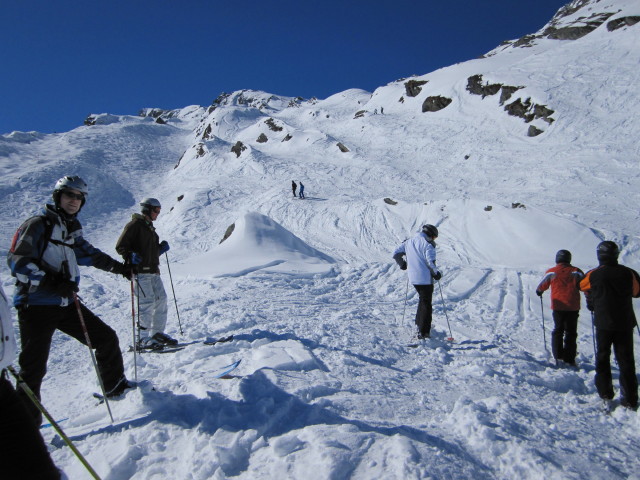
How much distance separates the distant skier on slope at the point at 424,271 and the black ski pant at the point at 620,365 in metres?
2.25

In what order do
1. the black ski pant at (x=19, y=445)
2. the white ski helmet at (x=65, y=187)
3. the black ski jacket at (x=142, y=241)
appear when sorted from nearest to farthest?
1. the black ski pant at (x=19, y=445)
2. the white ski helmet at (x=65, y=187)
3. the black ski jacket at (x=142, y=241)

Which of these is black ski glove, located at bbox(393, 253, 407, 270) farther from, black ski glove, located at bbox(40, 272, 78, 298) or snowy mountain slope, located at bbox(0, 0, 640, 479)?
black ski glove, located at bbox(40, 272, 78, 298)

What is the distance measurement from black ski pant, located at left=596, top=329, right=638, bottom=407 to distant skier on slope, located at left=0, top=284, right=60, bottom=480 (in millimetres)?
5349

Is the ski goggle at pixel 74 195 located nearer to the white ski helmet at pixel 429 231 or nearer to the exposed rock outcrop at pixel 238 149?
the white ski helmet at pixel 429 231

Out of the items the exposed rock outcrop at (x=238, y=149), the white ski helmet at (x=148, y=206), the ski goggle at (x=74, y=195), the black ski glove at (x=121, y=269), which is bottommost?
the black ski glove at (x=121, y=269)

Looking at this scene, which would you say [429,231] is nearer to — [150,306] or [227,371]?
[227,371]

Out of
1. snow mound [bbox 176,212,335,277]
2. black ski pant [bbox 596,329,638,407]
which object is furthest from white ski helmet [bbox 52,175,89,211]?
snow mound [bbox 176,212,335,277]

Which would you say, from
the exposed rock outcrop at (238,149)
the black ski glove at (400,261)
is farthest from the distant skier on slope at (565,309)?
the exposed rock outcrop at (238,149)

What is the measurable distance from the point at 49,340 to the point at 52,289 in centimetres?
51

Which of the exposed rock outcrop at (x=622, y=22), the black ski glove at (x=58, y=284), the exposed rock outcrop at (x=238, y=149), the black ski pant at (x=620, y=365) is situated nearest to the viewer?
the black ski glove at (x=58, y=284)

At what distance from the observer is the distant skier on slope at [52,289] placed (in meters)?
3.20

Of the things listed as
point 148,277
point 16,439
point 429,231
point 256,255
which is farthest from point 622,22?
point 16,439

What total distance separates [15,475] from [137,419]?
62.6 inches

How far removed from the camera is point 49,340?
3.45m
